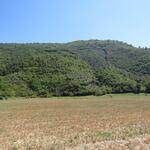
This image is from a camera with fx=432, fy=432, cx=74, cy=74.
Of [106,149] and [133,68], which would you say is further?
[133,68]

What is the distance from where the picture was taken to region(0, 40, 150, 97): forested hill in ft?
456

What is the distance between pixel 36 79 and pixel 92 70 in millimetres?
34653

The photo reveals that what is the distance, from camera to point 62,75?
15525 cm

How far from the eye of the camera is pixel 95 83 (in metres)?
155

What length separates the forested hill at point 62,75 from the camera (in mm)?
138875

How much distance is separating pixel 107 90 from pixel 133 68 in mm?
48684

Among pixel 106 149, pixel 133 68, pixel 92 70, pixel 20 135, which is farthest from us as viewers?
pixel 133 68

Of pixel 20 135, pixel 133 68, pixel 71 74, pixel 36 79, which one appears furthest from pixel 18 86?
pixel 20 135

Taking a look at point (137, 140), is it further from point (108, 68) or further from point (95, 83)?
point (108, 68)

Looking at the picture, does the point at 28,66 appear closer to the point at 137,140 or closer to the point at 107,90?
the point at 107,90

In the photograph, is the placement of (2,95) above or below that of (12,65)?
below

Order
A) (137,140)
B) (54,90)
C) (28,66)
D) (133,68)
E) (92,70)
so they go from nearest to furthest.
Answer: (137,140) → (54,90) → (28,66) → (92,70) → (133,68)

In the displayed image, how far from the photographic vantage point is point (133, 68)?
626 ft

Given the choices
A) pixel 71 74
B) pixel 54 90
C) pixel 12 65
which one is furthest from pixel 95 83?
pixel 12 65
